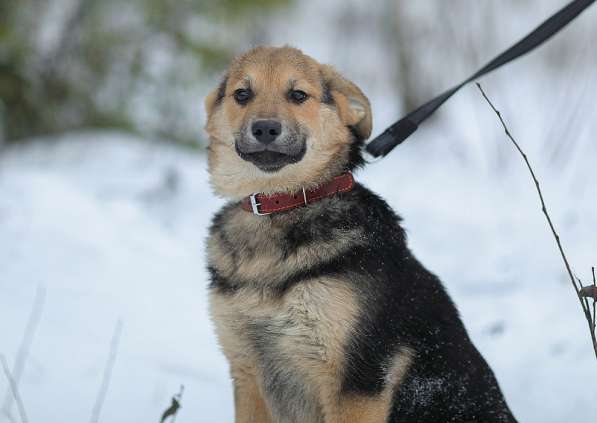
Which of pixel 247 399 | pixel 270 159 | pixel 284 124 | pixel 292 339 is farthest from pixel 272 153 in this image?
pixel 247 399

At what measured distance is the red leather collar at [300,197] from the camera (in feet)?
9.93

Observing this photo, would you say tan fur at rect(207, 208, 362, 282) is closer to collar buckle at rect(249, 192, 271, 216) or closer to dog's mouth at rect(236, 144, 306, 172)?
collar buckle at rect(249, 192, 271, 216)

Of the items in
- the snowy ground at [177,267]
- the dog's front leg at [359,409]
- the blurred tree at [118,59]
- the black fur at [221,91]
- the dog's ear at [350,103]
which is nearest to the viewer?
the dog's front leg at [359,409]

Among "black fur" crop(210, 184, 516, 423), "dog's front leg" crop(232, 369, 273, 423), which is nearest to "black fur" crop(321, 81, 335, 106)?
"black fur" crop(210, 184, 516, 423)

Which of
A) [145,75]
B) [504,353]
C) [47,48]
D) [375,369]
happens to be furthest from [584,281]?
[47,48]

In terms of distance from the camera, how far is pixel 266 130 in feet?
9.45

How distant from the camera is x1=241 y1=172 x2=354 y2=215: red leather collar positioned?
3025mm

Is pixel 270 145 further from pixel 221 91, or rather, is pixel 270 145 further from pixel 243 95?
pixel 221 91

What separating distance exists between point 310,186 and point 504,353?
237 centimetres

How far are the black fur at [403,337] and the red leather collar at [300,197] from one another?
6.4 inches

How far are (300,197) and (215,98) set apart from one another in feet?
2.34

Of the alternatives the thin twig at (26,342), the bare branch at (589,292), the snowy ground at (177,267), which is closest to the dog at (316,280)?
the bare branch at (589,292)

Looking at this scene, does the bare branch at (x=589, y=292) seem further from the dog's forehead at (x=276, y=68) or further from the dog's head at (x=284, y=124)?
the dog's forehead at (x=276, y=68)

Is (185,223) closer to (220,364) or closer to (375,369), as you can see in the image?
(220,364)
